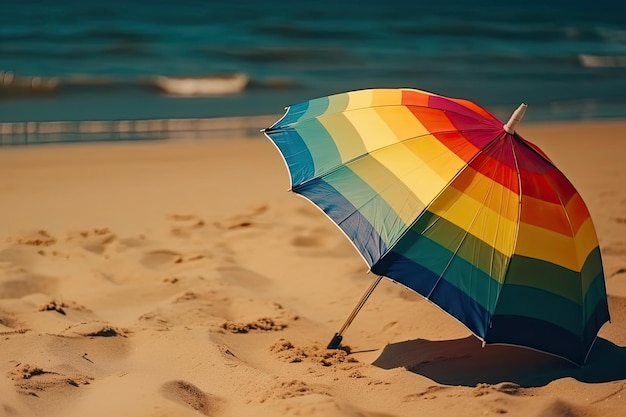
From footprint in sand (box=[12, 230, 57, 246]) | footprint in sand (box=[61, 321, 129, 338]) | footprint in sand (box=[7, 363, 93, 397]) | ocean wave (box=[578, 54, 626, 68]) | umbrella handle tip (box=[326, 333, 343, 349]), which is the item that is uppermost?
ocean wave (box=[578, 54, 626, 68])

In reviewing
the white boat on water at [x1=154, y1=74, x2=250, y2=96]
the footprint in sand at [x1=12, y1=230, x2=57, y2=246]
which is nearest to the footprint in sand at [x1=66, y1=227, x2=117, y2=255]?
the footprint in sand at [x1=12, y1=230, x2=57, y2=246]

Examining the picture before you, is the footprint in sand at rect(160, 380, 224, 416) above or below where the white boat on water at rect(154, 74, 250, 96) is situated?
below

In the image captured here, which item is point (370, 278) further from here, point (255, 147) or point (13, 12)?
point (13, 12)

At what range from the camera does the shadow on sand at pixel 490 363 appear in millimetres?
3533

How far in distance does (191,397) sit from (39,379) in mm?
555

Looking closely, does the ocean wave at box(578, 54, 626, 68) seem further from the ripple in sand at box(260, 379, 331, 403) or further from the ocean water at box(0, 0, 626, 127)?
the ripple in sand at box(260, 379, 331, 403)

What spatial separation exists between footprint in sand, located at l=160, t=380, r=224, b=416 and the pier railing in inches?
219

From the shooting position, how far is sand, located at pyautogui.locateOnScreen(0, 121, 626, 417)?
3242 millimetres

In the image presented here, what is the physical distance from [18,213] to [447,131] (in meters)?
Answer: 3.46

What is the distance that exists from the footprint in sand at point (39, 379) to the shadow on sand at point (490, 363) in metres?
1.23

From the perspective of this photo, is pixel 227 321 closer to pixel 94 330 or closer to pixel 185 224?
pixel 94 330

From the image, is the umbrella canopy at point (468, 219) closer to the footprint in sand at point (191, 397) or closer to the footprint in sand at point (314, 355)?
the footprint in sand at point (314, 355)

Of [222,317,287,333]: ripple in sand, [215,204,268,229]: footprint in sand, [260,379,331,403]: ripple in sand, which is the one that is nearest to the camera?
[260,379,331,403]: ripple in sand

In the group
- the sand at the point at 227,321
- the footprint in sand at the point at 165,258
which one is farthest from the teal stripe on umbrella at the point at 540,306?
the footprint in sand at the point at 165,258
